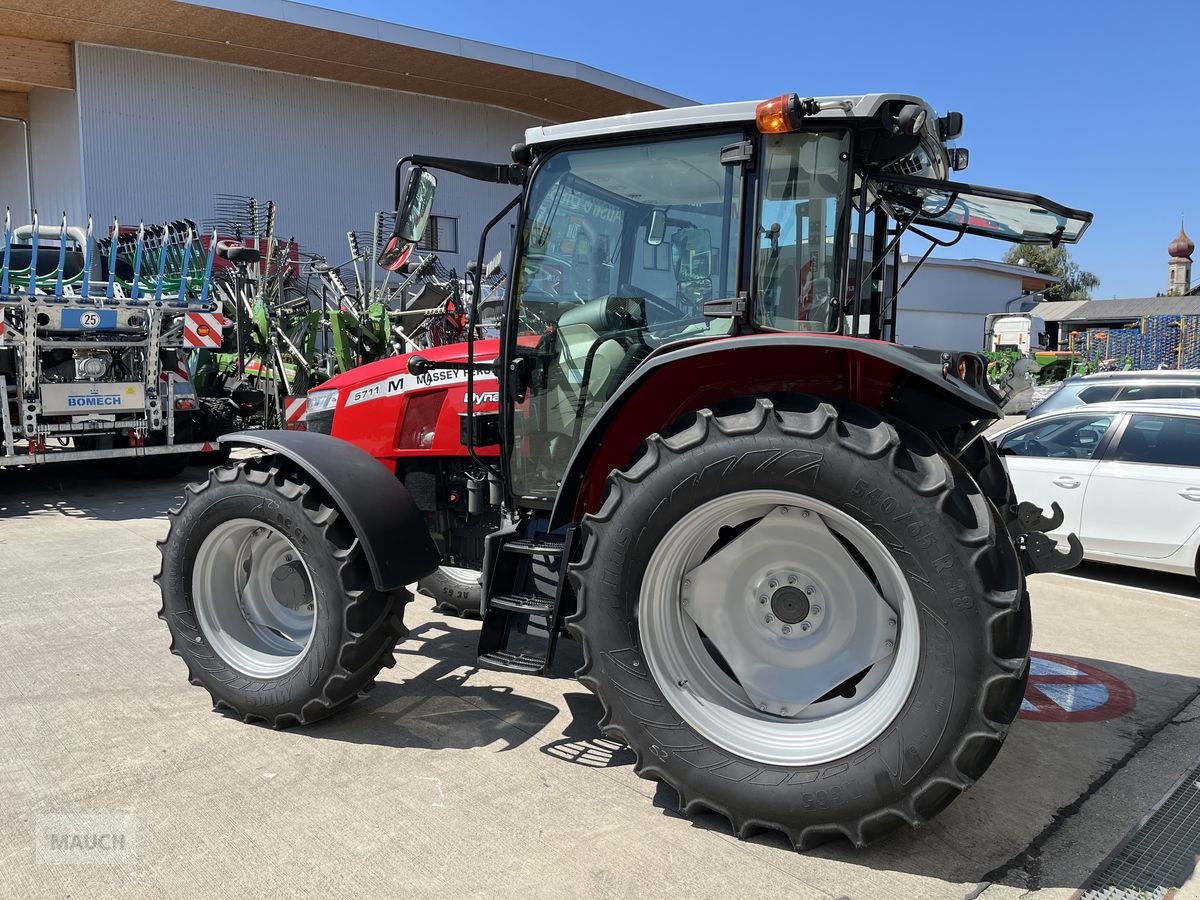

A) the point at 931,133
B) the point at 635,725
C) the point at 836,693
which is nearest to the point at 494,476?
the point at 635,725

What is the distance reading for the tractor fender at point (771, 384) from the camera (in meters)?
2.73

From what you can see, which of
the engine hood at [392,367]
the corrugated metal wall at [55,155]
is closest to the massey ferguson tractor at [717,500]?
the engine hood at [392,367]

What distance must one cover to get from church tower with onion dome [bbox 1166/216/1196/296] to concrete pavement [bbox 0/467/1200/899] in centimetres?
8222

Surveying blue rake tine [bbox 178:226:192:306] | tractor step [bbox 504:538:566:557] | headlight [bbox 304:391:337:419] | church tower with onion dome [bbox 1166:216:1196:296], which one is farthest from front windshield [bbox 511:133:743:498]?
church tower with onion dome [bbox 1166:216:1196:296]

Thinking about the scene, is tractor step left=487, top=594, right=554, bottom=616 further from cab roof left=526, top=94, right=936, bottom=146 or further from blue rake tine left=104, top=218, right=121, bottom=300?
blue rake tine left=104, top=218, right=121, bottom=300

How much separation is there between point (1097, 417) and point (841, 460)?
550 cm

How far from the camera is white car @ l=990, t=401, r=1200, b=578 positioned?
6316mm

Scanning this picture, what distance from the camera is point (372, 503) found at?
3455mm

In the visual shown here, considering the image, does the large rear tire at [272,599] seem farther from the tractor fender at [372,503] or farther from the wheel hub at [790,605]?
the wheel hub at [790,605]

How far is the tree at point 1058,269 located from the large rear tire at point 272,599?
4877cm

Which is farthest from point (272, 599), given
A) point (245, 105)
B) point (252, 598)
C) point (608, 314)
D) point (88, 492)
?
point (245, 105)

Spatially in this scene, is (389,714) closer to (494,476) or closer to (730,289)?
(494,476)

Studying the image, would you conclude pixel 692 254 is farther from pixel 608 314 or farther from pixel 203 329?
pixel 203 329

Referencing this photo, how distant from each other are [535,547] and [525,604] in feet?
0.72
